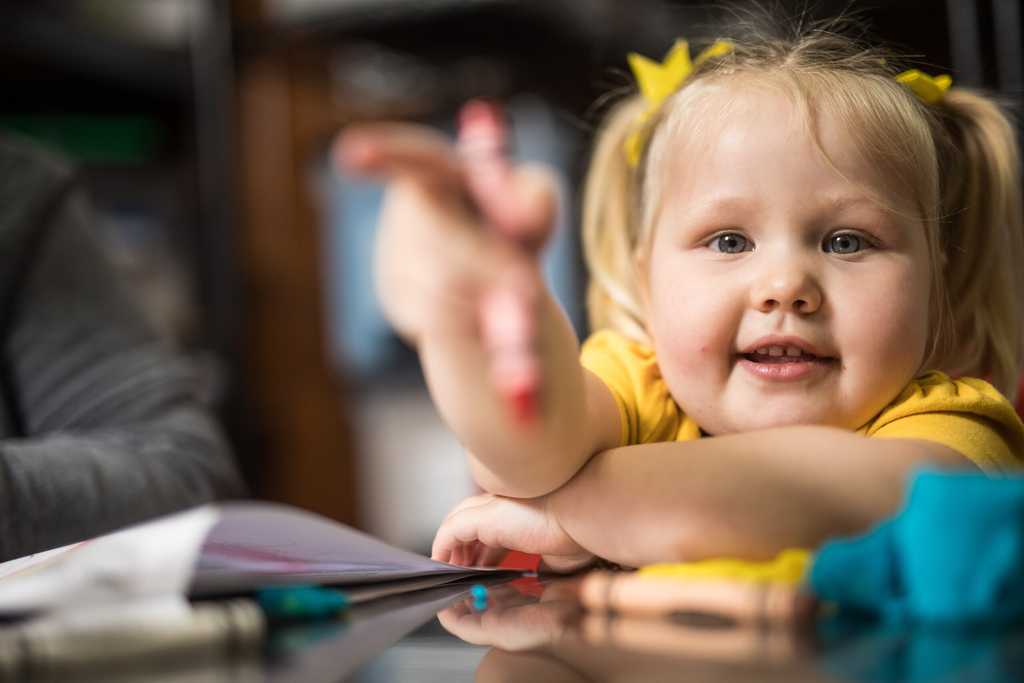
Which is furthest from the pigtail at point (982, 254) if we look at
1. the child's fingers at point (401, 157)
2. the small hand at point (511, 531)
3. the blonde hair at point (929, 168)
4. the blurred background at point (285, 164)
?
the blurred background at point (285, 164)

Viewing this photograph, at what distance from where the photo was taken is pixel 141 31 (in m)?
2.22

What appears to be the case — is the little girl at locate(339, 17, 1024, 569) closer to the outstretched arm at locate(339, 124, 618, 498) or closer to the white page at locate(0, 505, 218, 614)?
the outstretched arm at locate(339, 124, 618, 498)

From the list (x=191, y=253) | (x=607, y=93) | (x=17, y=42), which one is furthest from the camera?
(x=191, y=253)

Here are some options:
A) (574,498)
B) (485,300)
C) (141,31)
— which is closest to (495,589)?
(574,498)

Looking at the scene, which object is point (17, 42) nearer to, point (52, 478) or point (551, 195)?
point (52, 478)

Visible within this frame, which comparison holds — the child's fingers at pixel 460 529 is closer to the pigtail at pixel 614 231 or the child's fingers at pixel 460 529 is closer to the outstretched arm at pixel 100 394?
the pigtail at pixel 614 231

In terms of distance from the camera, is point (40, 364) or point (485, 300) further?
point (40, 364)

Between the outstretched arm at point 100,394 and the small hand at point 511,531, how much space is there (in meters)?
0.33

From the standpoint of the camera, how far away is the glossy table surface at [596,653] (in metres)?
0.34

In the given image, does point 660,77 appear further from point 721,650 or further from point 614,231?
point 721,650

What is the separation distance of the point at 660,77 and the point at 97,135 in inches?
71.6

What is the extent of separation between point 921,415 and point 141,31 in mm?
2027

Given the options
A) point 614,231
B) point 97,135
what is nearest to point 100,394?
point 614,231

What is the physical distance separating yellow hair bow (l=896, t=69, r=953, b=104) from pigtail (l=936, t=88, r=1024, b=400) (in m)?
0.01
